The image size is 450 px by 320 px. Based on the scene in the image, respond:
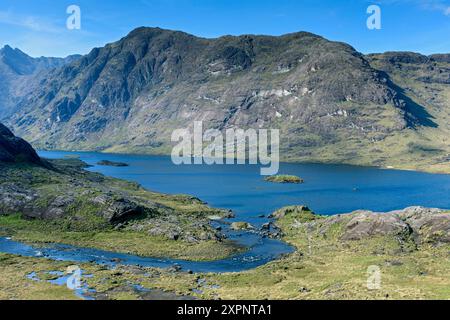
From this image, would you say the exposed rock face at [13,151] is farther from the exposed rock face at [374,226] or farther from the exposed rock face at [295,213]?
the exposed rock face at [374,226]

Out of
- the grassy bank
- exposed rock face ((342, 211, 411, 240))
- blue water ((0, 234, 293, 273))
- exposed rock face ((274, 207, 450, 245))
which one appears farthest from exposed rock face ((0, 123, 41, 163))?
exposed rock face ((342, 211, 411, 240))

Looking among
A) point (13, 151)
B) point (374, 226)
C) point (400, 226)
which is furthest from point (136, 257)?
point (13, 151)

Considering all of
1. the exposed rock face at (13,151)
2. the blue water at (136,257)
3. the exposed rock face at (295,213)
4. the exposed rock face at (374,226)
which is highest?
the exposed rock face at (13,151)

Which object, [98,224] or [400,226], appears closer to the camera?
[400,226]

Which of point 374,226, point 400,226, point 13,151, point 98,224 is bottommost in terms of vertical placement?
point 98,224

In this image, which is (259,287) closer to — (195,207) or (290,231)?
(290,231)

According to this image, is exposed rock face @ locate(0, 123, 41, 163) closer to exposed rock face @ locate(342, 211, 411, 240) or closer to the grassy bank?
the grassy bank

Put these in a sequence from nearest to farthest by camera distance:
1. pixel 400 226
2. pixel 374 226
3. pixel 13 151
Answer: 1. pixel 400 226
2. pixel 374 226
3. pixel 13 151

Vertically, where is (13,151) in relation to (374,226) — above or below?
above

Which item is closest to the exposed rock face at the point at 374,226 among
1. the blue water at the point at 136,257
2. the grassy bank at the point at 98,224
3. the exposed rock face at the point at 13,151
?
the blue water at the point at 136,257

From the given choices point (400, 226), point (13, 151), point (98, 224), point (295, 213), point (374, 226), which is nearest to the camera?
point (400, 226)

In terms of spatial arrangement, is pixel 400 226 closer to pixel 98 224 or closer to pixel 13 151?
pixel 98 224
